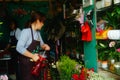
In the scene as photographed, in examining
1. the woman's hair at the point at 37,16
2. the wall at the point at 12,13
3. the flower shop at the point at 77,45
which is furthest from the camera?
the wall at the point at 12,13

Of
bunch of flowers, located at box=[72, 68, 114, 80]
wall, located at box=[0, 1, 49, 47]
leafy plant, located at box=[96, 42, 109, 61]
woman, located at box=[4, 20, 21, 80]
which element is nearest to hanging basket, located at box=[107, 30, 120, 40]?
leafy plant, located at box=[96, 42, 109, 61]

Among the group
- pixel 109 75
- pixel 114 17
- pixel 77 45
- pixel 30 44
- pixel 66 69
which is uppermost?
pixel 114 17

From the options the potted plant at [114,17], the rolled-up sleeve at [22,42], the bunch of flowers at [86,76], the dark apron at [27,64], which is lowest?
the bunch of flowers at [86,76]

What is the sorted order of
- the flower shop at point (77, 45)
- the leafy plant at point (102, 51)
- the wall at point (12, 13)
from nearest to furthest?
1. the flower shop at point (77, 45)
2. the leafy plant at point (102, 51)
3. the wall at point (12, 13)

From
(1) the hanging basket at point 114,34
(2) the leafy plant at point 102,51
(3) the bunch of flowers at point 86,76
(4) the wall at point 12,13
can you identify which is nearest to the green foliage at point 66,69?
(3) the bunch of flowers at point 86,76

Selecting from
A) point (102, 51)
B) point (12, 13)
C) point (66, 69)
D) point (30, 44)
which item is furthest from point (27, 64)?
point (12, 13)

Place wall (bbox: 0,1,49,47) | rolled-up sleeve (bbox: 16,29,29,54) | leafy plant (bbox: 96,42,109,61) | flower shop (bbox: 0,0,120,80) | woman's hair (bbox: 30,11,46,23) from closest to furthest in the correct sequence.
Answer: rolled-up sleeve (bbox: 16,29,29,54) < woman's hair (bbox: 30,11,46,23) < flower shop (bbox: 0,0,120,80) < leafy plant (bbox: 96,42,109,61) < wall (bbox: 0,1,49,47)

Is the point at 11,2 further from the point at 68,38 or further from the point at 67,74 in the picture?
the point at 67,74

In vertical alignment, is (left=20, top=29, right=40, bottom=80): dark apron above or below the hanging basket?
below

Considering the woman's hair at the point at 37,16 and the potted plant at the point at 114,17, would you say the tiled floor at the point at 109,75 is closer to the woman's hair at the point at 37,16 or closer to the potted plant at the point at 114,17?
the potted plant at the point at 114,17

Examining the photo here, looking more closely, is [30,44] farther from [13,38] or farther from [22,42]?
[13,38]

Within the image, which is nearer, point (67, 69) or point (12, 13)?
point (67, 69)

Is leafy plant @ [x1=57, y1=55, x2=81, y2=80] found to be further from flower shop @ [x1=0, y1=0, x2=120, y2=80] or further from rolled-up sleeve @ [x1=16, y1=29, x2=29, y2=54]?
rolled-up sleeve @ [x1=16, y1=29, x2=29, y2=54]

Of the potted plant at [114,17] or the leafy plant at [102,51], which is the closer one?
the potted plant at [114,17]
